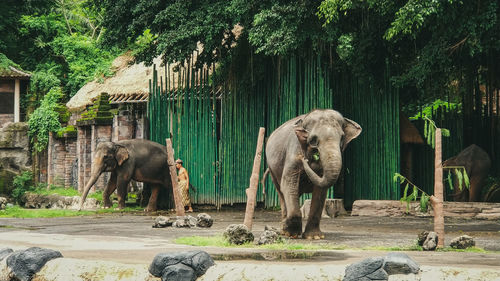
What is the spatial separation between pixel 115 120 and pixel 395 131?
29.3 ft

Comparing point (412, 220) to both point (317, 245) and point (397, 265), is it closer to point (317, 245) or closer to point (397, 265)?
point (317, 245)

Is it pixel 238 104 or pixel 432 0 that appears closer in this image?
pixel 432 0

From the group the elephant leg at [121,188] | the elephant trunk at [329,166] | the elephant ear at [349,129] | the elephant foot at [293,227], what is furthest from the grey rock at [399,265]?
the elephant leg at [121,188]

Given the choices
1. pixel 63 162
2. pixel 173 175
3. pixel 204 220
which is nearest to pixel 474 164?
pixel 204 220

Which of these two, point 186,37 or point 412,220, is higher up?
point 186,37

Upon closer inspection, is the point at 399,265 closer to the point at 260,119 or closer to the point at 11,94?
the point at 260,119

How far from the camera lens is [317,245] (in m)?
10.4

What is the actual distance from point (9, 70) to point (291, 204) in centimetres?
2434

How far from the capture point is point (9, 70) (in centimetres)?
3322

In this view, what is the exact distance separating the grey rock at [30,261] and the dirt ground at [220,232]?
29 centimetres

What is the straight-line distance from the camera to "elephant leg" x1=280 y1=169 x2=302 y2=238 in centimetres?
1167

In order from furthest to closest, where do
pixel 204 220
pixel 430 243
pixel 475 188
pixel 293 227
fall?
1. pixel 475 188
2. pixel 204 220
3. pixel 293 227
4. pixel 430 243

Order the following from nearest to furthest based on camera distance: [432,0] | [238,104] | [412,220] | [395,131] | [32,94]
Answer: [432,0] → [412,220] → [395,131] → [238,104] → [32,94]

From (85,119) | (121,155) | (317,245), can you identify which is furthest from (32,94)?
(317,245)
